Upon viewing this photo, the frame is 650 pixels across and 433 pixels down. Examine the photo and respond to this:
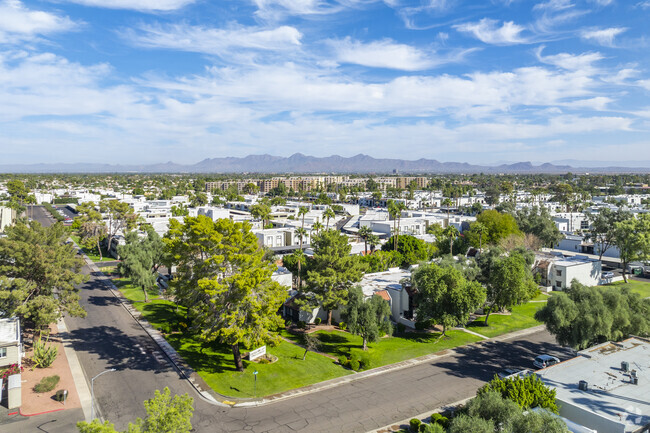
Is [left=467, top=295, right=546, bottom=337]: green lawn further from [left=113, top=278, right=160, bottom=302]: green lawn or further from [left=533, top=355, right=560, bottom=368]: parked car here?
[left=113, top=278, right=160, bottom=302]: green lawn

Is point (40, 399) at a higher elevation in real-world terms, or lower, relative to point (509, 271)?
lower

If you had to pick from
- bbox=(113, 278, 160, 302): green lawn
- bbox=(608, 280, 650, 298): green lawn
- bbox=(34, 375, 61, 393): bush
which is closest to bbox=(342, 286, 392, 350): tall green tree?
bbox=(34, 375, 61, 393): bush

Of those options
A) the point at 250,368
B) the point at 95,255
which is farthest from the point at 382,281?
the point at 95,255

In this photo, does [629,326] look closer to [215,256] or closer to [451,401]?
[451,401]

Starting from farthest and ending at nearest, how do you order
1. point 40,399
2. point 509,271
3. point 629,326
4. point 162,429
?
point 509,271 < point 629,326 < point 40,399 < point 162,429

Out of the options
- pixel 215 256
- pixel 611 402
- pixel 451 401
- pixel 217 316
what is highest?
pixel 215 256

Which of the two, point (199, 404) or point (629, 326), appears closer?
point (199, 404)

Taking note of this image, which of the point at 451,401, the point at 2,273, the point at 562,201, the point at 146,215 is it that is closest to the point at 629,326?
the point at 451,401
